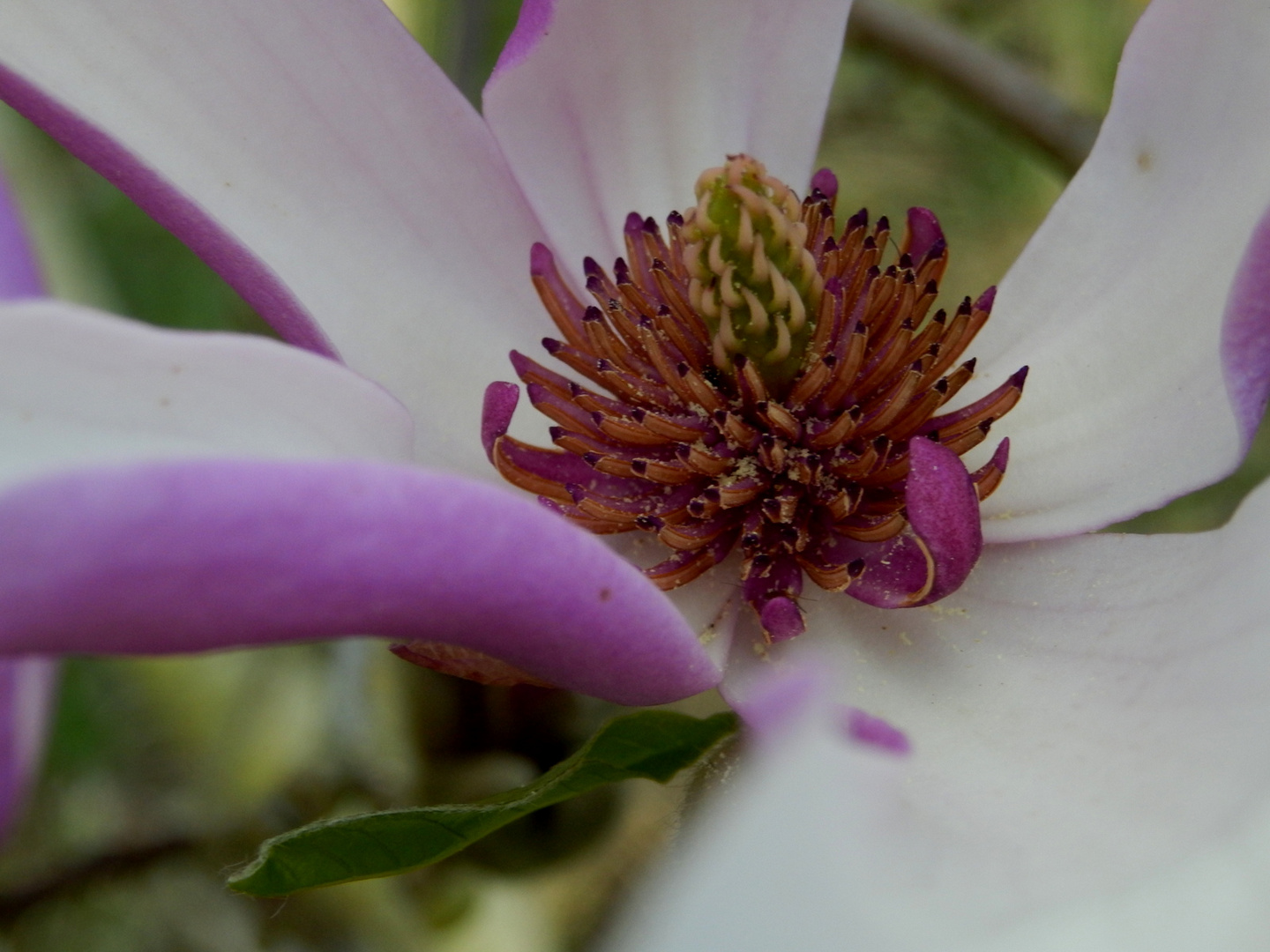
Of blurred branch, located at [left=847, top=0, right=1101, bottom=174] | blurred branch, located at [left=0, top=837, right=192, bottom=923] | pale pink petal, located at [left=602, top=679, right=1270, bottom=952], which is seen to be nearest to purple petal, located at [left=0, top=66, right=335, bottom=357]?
pale pink petal, located at [left=602, top=679, right=1270, bottom=952]

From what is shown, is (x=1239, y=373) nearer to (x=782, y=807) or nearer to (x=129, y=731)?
(x=782, y=807)

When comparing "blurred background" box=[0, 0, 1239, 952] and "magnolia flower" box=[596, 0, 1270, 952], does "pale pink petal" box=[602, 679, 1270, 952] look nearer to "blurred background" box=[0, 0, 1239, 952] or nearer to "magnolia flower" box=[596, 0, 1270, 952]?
"magnolia flower" box=[596, 0, 1270, 952]

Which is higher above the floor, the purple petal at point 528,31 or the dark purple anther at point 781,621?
the purple petal at point 528,31

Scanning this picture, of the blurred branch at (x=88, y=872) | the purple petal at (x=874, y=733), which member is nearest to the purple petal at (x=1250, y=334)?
the purple petal at (x=874, y=733)

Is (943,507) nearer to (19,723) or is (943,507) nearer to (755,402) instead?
(755,402)

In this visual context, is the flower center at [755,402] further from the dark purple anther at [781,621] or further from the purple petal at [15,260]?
the purple petal at [15,260]

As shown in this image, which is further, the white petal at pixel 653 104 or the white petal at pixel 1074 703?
the white petal at pixel 653 104
